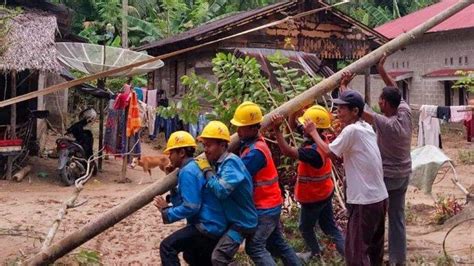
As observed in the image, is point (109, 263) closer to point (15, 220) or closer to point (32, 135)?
point (15, 220)

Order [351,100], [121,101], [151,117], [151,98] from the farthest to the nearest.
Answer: [151,98]
[151,117]
[121,101]
[351,100]

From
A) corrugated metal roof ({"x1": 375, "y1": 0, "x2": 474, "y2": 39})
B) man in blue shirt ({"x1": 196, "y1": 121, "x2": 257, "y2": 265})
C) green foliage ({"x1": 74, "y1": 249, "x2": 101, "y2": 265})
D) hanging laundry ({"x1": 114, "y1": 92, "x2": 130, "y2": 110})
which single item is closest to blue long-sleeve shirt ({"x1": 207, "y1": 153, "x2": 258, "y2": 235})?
man in blue shirt ({"x1": 196, "y1": 121, "x2": 257, "y2": 265})

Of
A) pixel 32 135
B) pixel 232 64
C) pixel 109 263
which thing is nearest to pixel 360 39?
pixel 32 135

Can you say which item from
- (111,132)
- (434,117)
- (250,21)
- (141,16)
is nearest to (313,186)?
(434,117)

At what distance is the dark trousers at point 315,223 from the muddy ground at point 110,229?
0.82 m

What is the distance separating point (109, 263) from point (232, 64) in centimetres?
245

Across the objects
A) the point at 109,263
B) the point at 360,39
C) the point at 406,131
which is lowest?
the point at 109,263

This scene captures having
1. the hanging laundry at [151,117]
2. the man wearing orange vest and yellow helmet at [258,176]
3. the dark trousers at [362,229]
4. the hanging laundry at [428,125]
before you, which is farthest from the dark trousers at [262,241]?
the hanging laundry at [151,117]

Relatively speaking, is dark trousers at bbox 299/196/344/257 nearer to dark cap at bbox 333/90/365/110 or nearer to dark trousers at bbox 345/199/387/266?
dark trousers at bbox 345/199/387/266

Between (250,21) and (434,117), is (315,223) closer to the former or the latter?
(434,117)

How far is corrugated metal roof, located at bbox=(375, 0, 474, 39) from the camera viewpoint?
19725 mm

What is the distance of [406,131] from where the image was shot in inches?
214

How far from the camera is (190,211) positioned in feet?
14.5

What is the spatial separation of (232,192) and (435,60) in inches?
756
